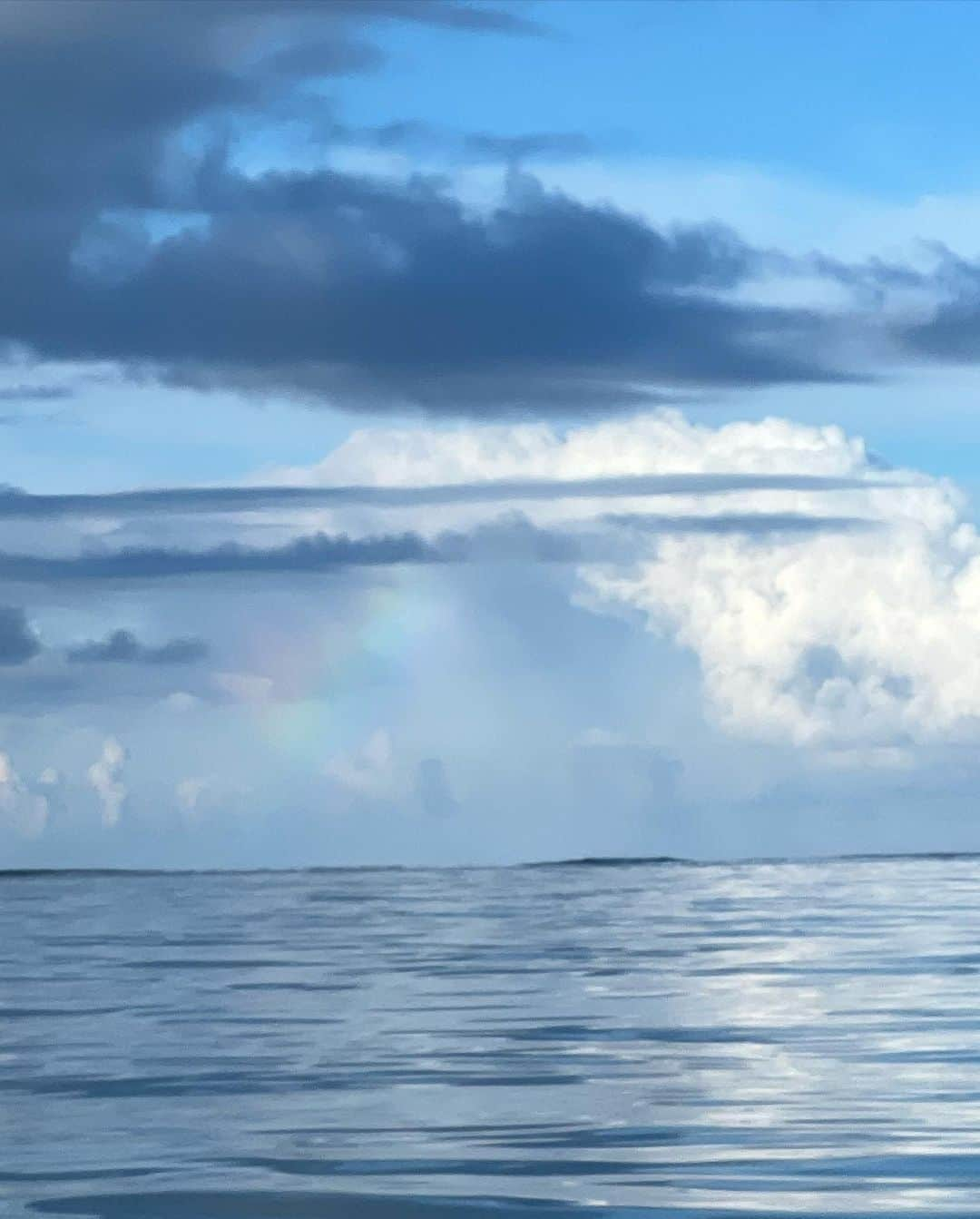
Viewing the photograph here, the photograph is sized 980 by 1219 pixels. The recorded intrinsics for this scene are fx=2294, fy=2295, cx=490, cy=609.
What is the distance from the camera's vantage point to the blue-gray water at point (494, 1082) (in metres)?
20.5

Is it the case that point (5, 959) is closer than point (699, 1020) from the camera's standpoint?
No

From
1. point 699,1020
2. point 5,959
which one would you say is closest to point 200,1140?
point 699,1020

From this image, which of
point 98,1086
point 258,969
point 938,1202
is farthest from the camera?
point 258,969

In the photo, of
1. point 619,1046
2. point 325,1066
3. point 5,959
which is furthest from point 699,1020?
point 5,959

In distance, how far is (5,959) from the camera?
201ft

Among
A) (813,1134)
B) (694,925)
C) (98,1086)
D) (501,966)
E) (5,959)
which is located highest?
(694,925)

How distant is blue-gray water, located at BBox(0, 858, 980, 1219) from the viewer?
20.5 meters

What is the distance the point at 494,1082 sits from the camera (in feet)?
94.7

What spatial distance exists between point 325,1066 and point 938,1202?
12998 mm

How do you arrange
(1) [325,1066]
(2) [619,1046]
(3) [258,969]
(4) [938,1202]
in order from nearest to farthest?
(4) [938,1202] → (1) [325,1066] → (2) [619,1046] → (3) [258,969]

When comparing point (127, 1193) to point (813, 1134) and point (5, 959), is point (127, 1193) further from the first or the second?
point (5, 959)

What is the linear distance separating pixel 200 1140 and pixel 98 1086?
5.23 metres

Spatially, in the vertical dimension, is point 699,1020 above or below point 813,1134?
above

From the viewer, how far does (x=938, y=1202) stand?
19453mm
